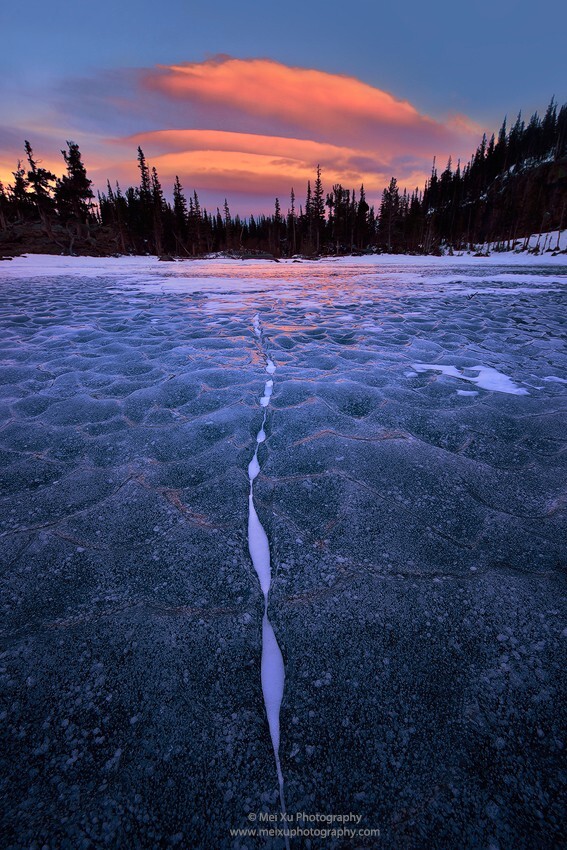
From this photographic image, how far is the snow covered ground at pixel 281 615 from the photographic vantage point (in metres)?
0.99

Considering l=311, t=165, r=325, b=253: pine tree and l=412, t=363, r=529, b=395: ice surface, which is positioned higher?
l=311, t=165, r=325, b=253: pine tree

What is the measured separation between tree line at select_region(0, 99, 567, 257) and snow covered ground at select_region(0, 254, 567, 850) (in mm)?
51476

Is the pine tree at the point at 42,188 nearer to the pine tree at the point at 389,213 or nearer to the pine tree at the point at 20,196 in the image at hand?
the pine tree at the point at 20,196

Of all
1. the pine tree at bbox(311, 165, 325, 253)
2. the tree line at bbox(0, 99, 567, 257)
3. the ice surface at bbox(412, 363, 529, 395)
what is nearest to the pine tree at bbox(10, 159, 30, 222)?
the tree line at bbox(0, 99, 567, 257)

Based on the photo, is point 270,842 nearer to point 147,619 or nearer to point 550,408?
point 147,619

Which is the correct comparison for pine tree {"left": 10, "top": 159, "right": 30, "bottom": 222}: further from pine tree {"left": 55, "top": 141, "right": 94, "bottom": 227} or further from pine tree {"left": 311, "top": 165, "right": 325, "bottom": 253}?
pine tree {"left": 311, "top": 165, "right": 325, "bottom": 253}

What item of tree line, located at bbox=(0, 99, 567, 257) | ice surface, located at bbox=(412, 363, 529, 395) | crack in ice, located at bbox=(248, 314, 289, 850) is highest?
tree line, located at bbox=(0, 99, 567, 257)

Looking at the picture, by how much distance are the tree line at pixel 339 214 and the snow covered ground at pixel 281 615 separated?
51476mm

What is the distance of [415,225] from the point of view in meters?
66.8

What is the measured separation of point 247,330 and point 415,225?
245 ft

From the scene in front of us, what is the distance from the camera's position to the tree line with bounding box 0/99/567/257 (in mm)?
47594

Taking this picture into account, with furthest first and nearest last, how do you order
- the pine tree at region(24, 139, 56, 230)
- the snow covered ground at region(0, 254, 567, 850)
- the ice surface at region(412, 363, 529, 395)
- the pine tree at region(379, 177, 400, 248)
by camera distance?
the pine tree at region(379, 177, 400, 248) → the pine tree at region(24, 139, 56, 230) → the ice surface at region(412, 363, 529, 395) → the snow covered ground at region(0, 254, 567, 850)

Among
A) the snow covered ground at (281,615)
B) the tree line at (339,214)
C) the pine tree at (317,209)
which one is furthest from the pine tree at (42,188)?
the snow covered ground at (281,615)

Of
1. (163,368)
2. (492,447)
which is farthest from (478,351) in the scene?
(163,368)
